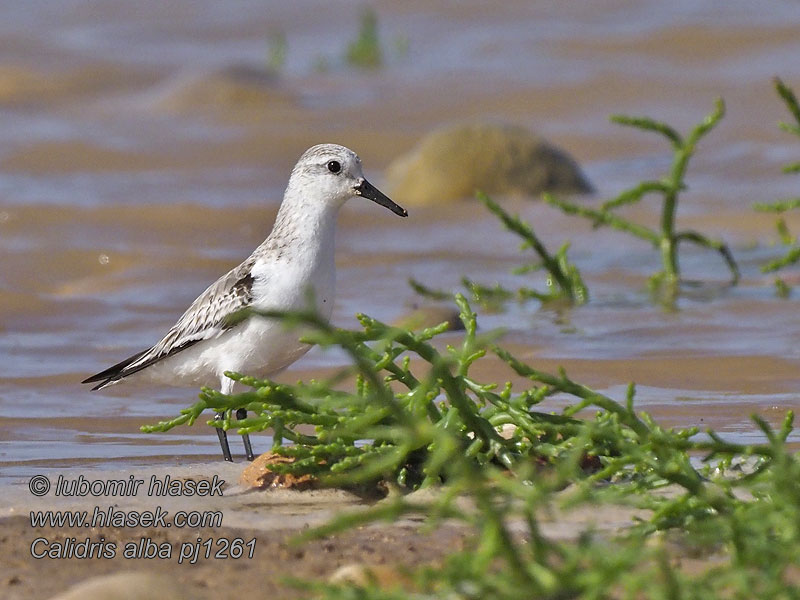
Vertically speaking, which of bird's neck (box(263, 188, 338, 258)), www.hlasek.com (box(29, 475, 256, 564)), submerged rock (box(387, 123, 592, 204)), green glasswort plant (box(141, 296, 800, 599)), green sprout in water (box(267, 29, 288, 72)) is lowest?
www.hlasek.com (box(29, 475, 256, 564))

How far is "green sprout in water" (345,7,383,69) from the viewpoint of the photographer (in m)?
20.6

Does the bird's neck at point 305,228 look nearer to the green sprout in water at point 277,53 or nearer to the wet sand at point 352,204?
the wet sand at point 352,204

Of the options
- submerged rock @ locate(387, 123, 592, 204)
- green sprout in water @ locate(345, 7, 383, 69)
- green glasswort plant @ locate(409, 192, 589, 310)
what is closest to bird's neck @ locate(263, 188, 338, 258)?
green glasswort plant @ locate(409, 192, 589, 310)

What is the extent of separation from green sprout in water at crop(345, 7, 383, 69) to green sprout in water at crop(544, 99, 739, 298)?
11407 millimetres

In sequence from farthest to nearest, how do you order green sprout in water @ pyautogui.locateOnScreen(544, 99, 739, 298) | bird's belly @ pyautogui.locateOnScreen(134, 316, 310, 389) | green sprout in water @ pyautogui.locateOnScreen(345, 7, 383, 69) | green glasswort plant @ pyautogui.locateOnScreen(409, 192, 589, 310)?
green sprout in water @ pyautogui.locateOnScreen(345, 7, 383, 69)
green glasswort plant @ pyautogui.locateOnScreen(409, 192, 589, 310)
green sprout in water @ pyautogui.locateOnScreen(544, 99, 739, 298)
bird's belly @ pyautogui.locateOnScreen(134, 316, 310, 389)

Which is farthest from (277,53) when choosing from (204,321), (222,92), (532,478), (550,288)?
(532,478)

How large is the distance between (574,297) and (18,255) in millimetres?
4770

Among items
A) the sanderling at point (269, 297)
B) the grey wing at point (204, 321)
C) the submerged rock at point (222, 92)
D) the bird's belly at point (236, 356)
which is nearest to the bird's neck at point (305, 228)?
the sanderling at point (269, 297)

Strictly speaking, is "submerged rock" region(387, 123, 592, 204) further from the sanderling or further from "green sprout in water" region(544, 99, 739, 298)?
the sanderling

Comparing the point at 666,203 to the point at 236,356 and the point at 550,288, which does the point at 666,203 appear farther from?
the point at 236,356

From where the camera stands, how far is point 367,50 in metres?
20.6

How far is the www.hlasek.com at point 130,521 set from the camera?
14.1 ft

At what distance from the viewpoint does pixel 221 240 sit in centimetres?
1220

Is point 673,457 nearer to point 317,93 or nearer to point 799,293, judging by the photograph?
point 799,293
